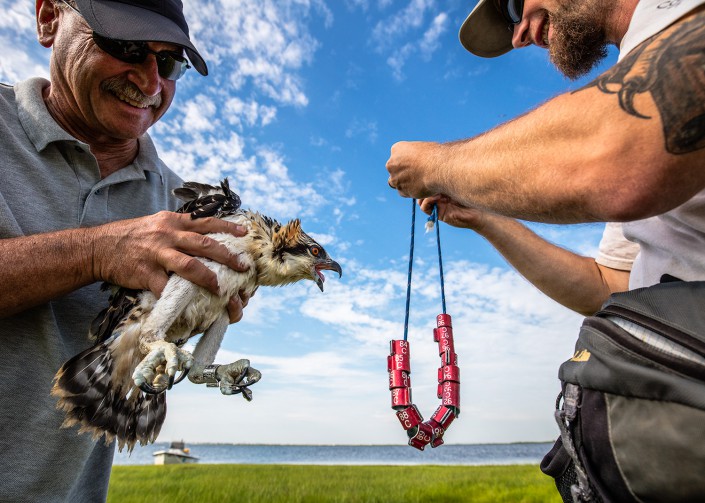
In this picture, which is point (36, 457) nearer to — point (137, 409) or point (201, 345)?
point (137, 409)

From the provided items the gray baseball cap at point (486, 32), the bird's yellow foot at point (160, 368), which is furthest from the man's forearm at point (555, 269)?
the bird's yellow foot at point (160, 368)

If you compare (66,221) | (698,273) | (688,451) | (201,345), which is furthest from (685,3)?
(66,221)

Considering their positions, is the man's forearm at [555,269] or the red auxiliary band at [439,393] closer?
the red auxiliary band at [439,393]

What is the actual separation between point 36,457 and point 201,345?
1270 mm

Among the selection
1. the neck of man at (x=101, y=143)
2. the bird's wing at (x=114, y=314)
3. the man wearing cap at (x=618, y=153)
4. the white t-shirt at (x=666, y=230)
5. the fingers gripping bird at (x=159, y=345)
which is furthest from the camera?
the neck of man at (x=101, y=143)

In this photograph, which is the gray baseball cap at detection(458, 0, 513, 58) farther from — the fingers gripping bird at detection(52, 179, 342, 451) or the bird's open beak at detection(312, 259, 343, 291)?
the fingers gripping bird at detection(52, 179, 342, 451)

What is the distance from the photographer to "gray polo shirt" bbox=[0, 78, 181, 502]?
Answer: 2.96m

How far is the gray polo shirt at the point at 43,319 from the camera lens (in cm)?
296

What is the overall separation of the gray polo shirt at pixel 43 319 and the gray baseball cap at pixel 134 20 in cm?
80

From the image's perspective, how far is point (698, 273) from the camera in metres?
1.89

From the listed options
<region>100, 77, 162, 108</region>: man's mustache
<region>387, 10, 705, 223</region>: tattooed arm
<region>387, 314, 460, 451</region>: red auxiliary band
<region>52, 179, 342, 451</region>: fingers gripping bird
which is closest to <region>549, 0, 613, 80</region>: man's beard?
<region>387, 10, 705, 223</region>: tattooed arm

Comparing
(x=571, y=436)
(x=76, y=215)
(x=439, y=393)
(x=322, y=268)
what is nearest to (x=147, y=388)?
(x=76, y=215)

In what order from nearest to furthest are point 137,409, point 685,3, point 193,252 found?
1. point 685,3
2. point 193,252
3. point 137,409

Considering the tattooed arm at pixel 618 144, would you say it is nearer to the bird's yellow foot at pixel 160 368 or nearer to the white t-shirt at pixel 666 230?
the white t-shirt at pixel 666 230
